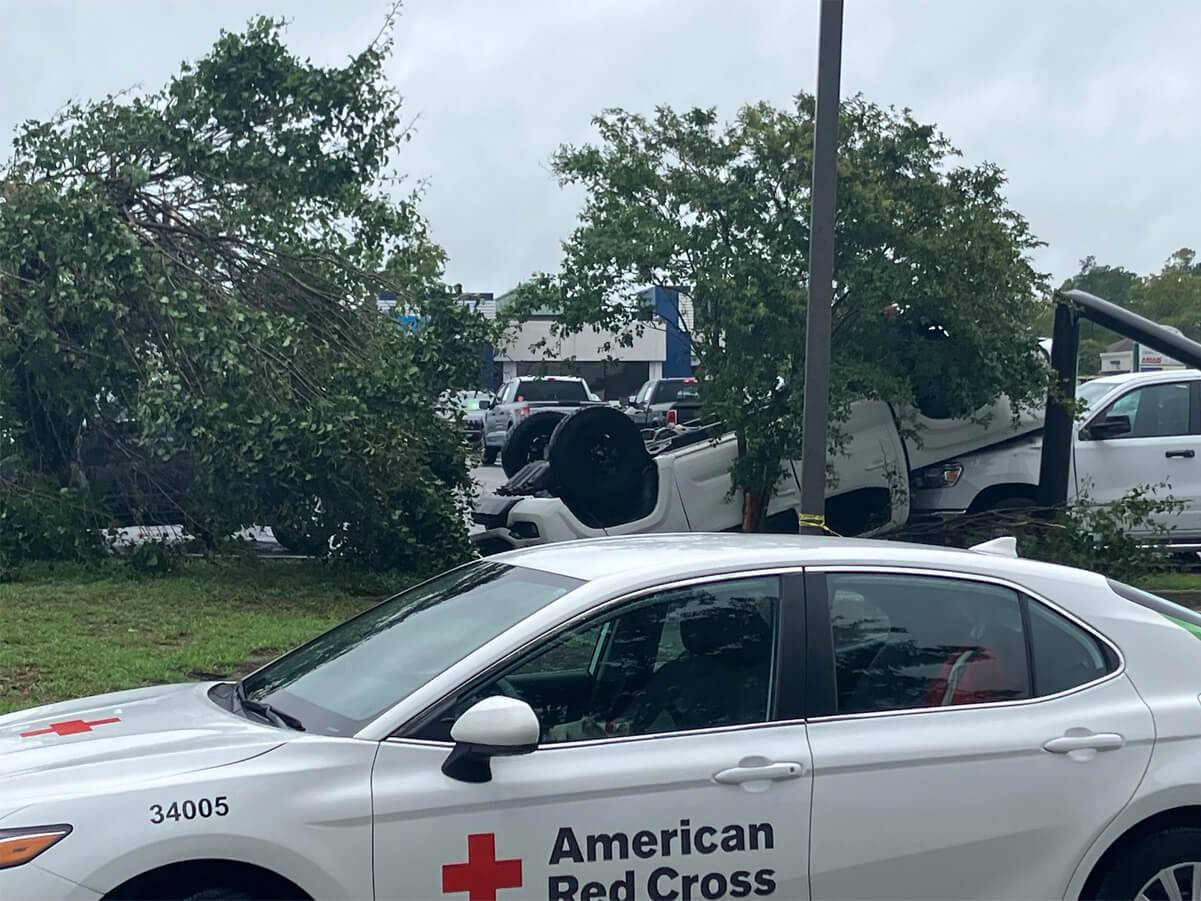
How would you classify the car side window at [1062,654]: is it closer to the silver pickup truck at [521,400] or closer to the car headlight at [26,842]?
the car headlight at [26,842]

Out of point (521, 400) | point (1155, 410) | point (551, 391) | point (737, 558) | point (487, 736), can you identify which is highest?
point (551, 391)

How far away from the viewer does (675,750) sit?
3.95 metres

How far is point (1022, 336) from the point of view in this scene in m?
12.6

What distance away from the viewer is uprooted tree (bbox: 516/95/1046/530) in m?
12.0

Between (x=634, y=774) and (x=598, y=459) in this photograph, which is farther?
(x=598, y=459)

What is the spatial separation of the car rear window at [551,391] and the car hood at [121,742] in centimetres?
2707

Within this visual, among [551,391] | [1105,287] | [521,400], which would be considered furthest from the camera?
[1105,287]

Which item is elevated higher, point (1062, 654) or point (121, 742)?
point (1062, 654)

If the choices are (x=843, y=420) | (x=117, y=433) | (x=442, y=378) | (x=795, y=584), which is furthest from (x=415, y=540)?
(x=795, y=584)

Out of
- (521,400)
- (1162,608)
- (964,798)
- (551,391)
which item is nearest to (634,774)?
(964,798)

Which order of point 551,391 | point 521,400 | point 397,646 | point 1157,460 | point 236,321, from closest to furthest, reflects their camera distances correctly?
point 397,646 < point 236,321 < point 1157,460 < point 521,400 < point 551,391

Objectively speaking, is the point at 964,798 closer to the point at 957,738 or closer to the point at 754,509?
the point at 957,738

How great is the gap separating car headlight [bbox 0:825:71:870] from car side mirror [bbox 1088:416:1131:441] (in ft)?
38.4

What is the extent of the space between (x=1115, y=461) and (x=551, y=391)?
1944 centimetres
